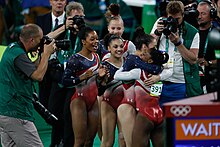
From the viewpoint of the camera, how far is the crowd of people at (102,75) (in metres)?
9.84

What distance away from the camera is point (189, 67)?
35.8 feet

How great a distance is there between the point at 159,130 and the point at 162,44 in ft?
4.50

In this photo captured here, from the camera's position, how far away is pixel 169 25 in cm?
1048

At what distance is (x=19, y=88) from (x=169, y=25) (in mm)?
1985

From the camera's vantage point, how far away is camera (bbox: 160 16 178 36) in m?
10.4

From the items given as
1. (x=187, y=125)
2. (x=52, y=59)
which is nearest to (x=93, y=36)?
(x=52, y=59)

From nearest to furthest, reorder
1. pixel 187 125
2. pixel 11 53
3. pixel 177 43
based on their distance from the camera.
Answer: pixel 187 125 < pixel 11 53 < pixel 177 43

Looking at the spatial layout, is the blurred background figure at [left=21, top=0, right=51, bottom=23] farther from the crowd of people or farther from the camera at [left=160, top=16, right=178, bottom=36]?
the camera at [left=160, top=16, right=178, bottom=36]

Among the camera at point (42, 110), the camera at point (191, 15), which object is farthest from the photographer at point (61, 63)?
the camera at point (191, 15)

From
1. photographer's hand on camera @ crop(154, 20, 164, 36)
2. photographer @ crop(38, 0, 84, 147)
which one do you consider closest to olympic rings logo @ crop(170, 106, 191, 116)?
photographer's hand on camera @ crop(154, 20, 164, 36)

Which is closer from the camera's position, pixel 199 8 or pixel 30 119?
pixel 30 119

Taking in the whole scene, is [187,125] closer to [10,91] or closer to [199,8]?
[10,91]

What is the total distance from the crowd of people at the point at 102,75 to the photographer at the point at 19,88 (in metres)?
0.01

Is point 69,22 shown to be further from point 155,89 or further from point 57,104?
point 155,89
